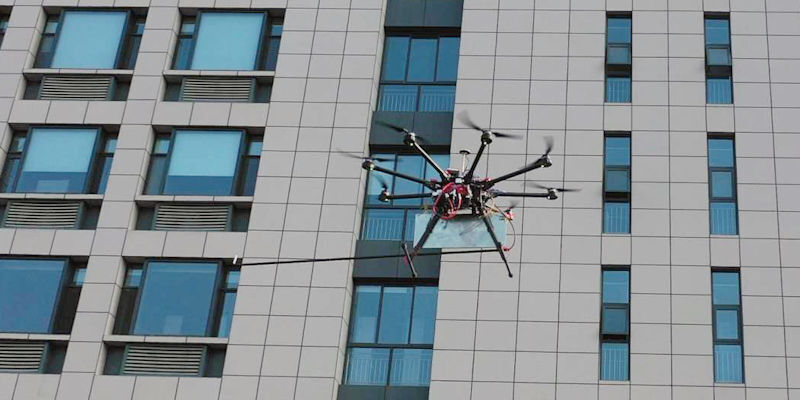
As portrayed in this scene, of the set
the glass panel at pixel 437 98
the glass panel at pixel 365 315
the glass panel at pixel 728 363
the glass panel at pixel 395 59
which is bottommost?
the glass panel at pixel 728 363

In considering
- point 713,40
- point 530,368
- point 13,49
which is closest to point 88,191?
point 13,49

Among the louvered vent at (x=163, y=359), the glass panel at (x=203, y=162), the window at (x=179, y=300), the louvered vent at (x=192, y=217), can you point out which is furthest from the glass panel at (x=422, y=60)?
the louvered vent at (x=163, y=359)

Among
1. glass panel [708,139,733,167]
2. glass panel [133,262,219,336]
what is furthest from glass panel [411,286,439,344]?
glass panel [708,139,733,167]

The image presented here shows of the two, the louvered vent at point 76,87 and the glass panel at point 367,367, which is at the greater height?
the louvered vent at point 76,87

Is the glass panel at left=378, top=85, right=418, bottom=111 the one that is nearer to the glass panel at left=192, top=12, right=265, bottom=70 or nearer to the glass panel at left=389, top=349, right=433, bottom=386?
the glass panel at left=192, top=12, right=265, bottom=70

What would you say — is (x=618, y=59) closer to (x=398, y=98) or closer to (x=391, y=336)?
(x=398, y=98)

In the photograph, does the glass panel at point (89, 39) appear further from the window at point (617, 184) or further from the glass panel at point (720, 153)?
the glass panel at point (720, 153)
